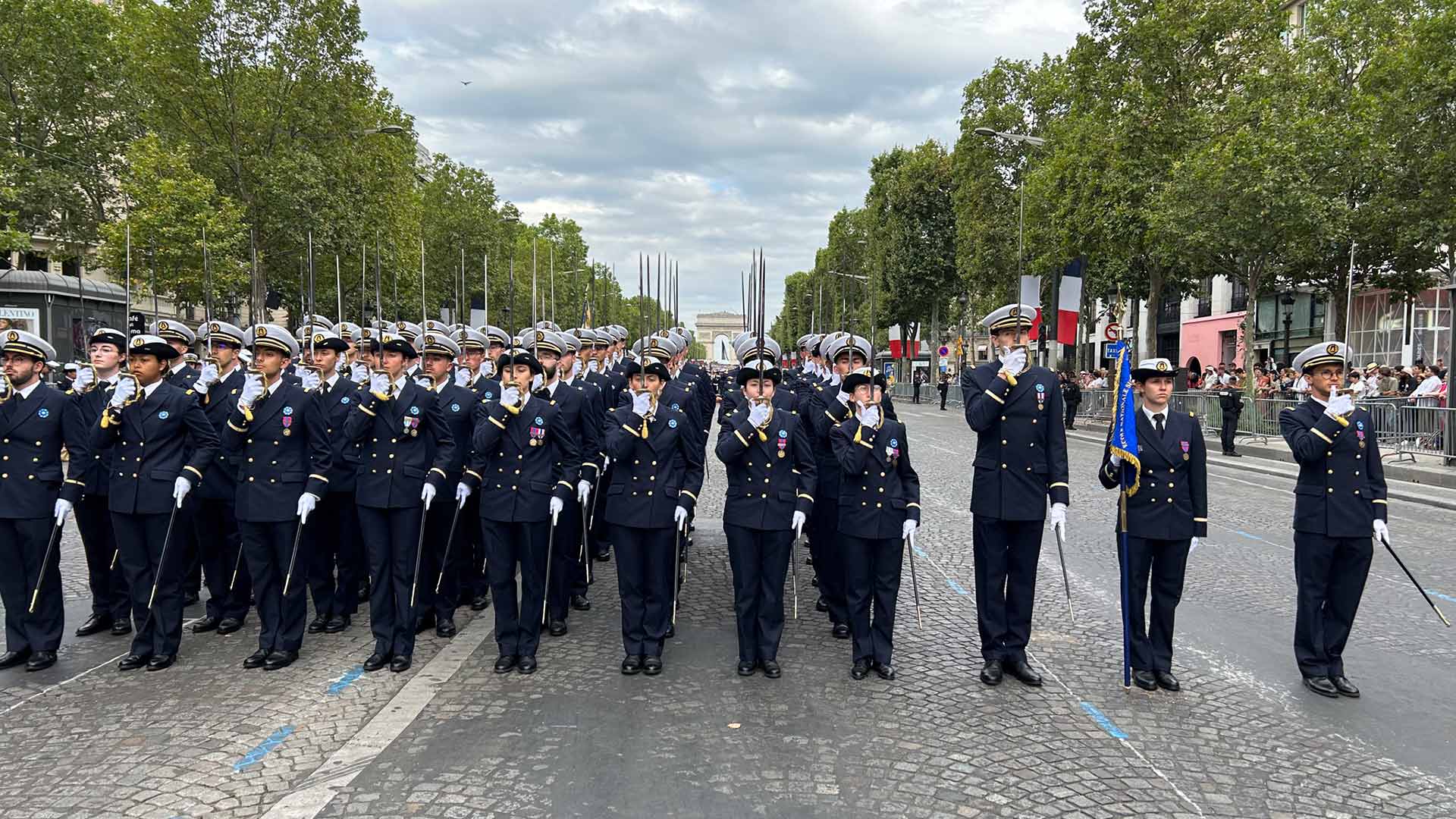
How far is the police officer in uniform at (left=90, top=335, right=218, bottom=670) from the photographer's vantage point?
6039mm

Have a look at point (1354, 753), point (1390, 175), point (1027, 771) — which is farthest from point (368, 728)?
point (1390, 175)

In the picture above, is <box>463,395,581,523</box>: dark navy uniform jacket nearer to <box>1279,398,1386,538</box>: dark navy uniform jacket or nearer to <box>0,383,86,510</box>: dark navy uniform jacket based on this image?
<box>0,383,86,510</box>: dark navy uniform jacket

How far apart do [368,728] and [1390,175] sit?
87.9 ft

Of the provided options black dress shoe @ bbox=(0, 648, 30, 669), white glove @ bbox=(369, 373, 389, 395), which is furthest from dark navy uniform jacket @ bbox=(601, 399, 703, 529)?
black dress shoe @ bbox=(0, 648, 30, 669)

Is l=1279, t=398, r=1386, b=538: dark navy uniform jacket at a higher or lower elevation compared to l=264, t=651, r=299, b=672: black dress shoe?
higher

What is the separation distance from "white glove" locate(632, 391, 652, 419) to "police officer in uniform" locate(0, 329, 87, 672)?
3794 millimetres

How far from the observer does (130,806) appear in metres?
4.09

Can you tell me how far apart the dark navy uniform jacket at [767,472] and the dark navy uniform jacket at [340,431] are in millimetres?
Answer: 2617

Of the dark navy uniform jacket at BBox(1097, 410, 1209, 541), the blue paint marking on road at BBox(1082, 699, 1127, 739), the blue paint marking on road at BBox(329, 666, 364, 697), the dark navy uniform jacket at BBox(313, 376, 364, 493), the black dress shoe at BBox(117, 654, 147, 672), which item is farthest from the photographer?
the dark navy uniform jacket at BBox(313, 376, 364, 493)

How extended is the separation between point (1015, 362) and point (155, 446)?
18.5ft

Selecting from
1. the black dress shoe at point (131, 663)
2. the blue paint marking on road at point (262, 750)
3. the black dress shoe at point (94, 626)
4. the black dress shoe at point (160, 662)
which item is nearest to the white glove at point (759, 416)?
the blue paint marking on road at point (262, 750)

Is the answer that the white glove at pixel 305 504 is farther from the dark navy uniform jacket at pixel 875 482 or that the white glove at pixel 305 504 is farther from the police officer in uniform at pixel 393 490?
the dark navy uniform jacket at pixel 875 482

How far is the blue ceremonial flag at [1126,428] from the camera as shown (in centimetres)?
592

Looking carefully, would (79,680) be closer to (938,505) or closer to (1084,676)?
(1084,676)
